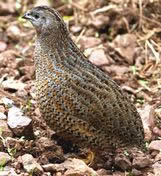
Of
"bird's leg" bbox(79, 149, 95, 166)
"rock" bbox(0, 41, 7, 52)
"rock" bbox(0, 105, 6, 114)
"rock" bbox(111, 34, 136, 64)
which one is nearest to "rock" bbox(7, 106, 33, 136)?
"rock" bbox(0, 105, 6, 114)

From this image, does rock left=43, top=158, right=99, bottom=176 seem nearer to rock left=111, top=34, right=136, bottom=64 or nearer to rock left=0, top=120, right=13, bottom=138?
rock left=0, top=120, right=13, bottom=138

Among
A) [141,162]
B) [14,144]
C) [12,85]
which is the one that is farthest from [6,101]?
[141,162]

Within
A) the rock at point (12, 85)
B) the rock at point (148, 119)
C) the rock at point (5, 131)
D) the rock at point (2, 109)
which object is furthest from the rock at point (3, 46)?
the rock at point (5, 131)

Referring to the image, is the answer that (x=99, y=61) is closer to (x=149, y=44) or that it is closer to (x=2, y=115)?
(x=149, y=44)

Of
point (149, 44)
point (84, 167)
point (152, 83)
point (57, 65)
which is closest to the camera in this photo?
point (84, 167)

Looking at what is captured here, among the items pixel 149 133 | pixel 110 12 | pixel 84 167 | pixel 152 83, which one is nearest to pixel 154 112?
pixel 149 133

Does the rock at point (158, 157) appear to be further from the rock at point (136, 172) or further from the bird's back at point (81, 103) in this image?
the rock at point (136, 172)
